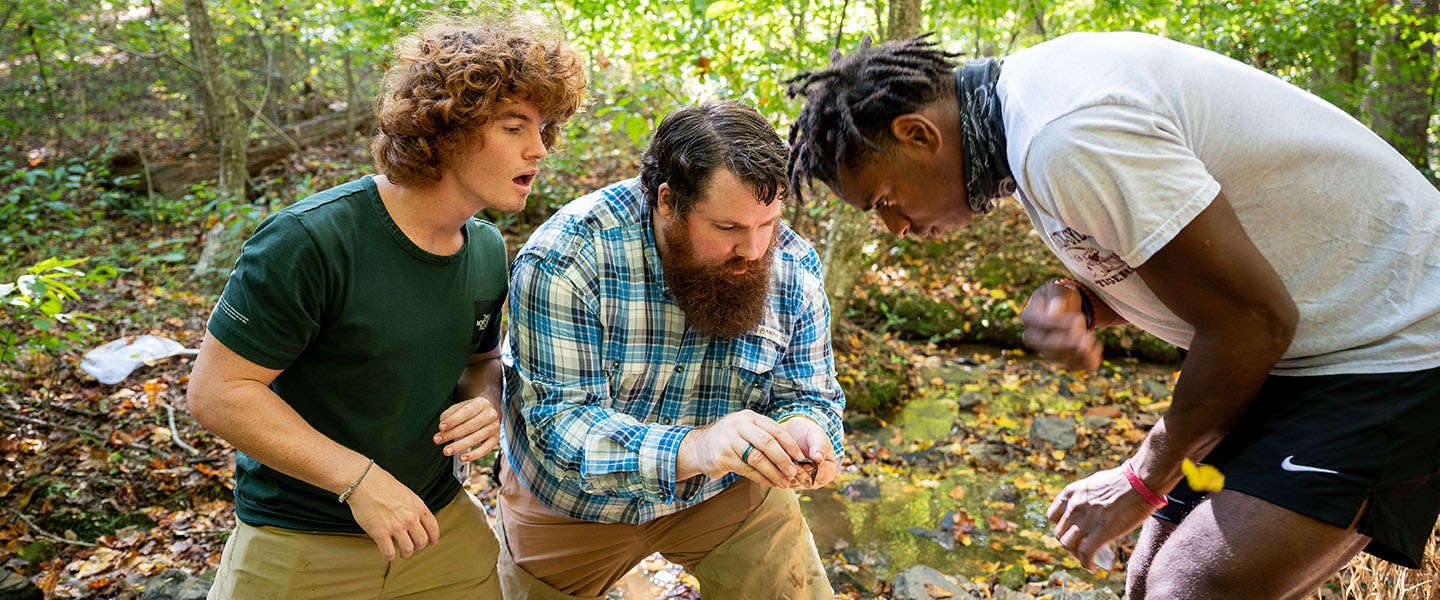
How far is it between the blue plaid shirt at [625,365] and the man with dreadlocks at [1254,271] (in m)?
0.95

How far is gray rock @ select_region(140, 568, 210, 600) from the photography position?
2887mm

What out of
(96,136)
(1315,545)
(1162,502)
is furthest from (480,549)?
(96,136)

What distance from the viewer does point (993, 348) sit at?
688cm

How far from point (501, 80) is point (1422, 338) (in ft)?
6.60

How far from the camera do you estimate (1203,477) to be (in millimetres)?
1767

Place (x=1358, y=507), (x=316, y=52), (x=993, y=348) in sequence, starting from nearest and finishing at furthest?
(x=1358, y=507) → (x=993, y=348) → (x=316, y=52)

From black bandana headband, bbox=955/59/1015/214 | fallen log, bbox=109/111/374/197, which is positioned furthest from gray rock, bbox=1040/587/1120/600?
fallen log, bbox=109/111/374/197

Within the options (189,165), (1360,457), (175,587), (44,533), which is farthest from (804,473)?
(189,165)

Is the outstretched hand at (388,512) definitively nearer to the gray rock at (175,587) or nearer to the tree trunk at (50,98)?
the gray rock at (175,587)

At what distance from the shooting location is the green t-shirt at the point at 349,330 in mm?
1806

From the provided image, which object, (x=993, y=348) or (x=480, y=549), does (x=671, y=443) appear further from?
(x=993, y=348)

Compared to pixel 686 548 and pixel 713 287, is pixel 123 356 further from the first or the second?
pixel 713 287

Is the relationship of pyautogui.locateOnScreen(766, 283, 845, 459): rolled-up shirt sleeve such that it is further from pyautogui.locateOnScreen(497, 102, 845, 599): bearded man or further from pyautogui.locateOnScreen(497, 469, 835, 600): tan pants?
pyautogui.locateOnScreen(497, 469, 835, 600): tan pants

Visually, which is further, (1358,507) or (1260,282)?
(1358,507)
